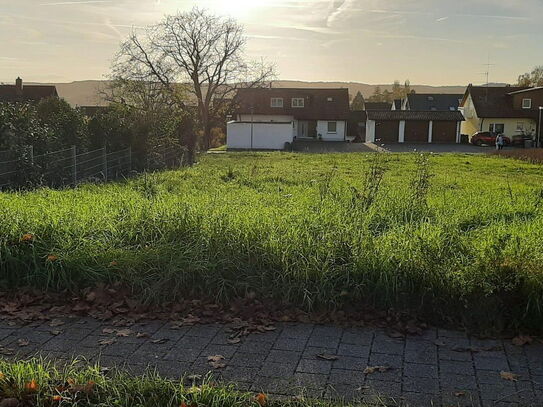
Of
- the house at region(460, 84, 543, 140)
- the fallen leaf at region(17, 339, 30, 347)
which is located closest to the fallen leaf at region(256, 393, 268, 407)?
the fallen leaf at region(17, 339, 30, 347)

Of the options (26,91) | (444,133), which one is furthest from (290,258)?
(444,133)

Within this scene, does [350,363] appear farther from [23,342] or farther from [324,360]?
[23,342]

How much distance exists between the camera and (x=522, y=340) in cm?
415

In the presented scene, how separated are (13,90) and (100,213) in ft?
148

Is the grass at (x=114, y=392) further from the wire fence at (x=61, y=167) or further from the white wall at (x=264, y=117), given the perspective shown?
the white wall at (x=264, y=117)

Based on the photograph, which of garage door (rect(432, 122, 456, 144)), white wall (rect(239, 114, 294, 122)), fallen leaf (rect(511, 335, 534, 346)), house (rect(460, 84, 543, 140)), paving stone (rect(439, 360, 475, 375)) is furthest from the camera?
white wall (rect(239, 114, 294, 122))

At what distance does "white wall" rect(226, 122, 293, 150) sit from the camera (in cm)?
5038

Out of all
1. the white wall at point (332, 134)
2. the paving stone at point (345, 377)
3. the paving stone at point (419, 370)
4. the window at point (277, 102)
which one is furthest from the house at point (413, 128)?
the paving stone at point (345, 377)

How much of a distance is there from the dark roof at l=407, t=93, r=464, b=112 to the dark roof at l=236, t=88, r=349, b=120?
1312 cm

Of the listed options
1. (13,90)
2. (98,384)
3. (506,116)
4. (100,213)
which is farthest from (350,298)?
(506,116)

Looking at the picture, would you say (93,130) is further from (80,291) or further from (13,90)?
(13,90)

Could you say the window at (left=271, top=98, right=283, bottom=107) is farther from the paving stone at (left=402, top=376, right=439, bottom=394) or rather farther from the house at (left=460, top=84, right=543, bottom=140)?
the paving stone at (left=402, top=376, right=439, bottom=394)

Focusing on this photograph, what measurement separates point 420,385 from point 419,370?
22cm

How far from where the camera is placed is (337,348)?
4.02m
